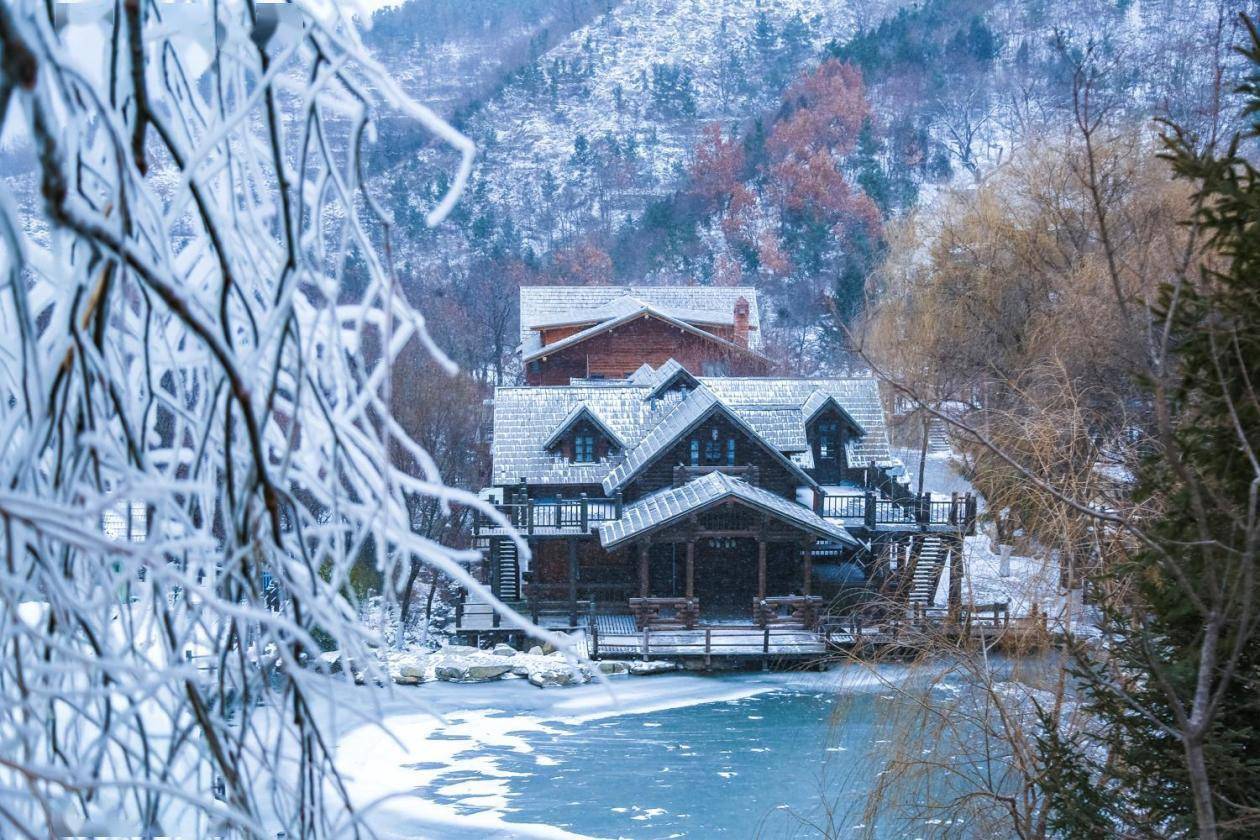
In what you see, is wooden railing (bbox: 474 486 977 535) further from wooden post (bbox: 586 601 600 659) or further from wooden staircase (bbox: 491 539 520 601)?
wooden post (bbox: 586 601 600 659)

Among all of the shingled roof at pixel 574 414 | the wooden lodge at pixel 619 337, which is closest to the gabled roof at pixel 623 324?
the wooden lodge at pixel 619 337

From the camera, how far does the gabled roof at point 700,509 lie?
15.3m

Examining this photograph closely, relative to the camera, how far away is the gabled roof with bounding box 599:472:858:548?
603 inches

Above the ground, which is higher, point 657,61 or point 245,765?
point 657,61

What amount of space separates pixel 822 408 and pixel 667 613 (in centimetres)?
536

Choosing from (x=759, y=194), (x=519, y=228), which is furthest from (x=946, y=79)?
(x=519, y=228)

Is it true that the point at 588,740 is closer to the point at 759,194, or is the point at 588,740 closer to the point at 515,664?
the point at 515,664

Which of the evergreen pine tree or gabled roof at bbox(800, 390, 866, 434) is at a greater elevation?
gabled roof at bbox(800, 390, 866, 434)

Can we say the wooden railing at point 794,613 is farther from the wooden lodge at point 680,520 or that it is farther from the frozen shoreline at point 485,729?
the frozen shoreline at point 485,729

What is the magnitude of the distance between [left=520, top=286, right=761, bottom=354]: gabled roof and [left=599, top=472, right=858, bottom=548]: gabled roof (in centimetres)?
886

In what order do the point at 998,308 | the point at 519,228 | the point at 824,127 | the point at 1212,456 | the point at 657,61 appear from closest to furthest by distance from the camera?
the point at 1212,456, the point at 998,308, the point at 519,228, the point at 824,127, the point at 657,61

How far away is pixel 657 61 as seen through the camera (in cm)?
4462

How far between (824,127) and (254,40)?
3751 cm

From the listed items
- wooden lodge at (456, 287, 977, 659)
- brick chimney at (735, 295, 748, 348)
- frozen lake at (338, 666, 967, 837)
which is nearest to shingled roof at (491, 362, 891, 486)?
wooden lodge at (456, 287, 977, 659)
